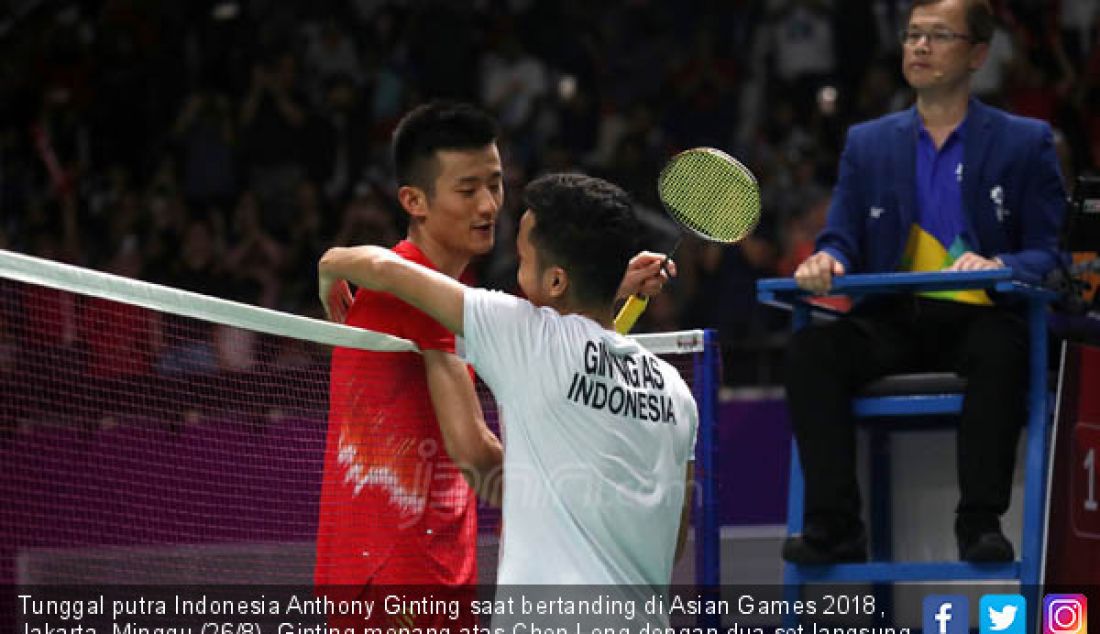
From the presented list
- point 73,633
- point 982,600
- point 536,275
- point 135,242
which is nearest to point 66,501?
point 73,633

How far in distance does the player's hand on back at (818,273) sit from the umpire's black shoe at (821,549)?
2.33ft

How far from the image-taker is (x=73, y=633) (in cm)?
387

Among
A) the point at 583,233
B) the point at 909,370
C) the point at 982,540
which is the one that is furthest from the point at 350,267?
the point at 909,370

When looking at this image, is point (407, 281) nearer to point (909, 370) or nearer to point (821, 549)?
point (821, 549)

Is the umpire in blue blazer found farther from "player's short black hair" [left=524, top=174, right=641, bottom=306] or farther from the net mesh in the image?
"player's short black hair" [left=524, top=174, right=641, bottom=306]

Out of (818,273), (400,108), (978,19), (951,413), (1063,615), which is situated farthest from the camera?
(400,108)

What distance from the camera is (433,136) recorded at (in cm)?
410

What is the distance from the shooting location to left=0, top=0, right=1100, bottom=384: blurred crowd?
1038 cm

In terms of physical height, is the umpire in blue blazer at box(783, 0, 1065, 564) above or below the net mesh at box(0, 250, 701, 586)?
above

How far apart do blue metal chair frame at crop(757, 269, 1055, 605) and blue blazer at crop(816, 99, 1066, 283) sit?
0.21 metres

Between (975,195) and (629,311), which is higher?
(975,195)

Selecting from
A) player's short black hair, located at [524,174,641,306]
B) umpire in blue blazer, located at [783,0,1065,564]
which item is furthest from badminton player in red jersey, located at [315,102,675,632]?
umpire in blue blazer, located at [783,0,1065,564]

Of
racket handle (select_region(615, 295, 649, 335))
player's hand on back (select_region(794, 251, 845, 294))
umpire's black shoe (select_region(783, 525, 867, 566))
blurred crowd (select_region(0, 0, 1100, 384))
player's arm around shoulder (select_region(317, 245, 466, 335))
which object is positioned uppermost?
blurred crowd (select_region(0, 0, 1100, 384))

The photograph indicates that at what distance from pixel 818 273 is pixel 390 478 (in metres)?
1.90
